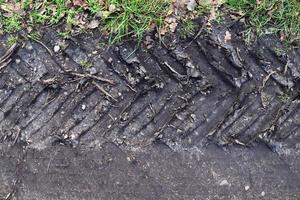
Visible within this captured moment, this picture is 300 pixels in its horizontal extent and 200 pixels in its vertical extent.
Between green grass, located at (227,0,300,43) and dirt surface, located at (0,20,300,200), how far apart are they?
0.24 ft

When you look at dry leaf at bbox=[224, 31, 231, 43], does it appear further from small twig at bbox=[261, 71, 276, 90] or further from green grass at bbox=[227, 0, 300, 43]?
small twig at bbox=[261, 71, 276, 90]

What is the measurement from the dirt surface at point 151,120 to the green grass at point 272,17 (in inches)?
2.8

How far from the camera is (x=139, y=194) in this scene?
91.9 inches

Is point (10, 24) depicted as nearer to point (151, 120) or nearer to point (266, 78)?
point (151, 120)

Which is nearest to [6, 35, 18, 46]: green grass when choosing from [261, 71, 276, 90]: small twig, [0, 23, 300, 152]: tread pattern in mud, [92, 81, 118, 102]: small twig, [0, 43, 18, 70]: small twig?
[0, 43, 18, 70]: small twig

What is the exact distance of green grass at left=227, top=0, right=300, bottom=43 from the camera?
2.41 m

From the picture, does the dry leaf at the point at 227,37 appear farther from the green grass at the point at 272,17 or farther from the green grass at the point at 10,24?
the green grass at the point at 10,24

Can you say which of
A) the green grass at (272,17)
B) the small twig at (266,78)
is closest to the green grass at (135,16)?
the green grass at (272,17)

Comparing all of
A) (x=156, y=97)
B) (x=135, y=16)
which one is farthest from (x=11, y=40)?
(x=156, y=97)

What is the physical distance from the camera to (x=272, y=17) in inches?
95.4

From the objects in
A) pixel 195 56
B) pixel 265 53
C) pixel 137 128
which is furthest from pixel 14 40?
pixel 265 53

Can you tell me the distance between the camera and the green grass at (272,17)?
7.91 ft

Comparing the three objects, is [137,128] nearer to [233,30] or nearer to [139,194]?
[139,194]

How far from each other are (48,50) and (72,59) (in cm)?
13
